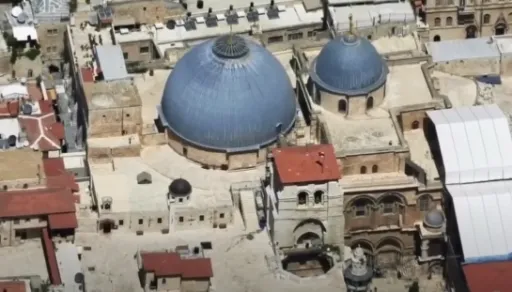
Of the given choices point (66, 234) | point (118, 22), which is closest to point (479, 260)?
point (66, 234)

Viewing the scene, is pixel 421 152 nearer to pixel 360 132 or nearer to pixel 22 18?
pixel 360 132

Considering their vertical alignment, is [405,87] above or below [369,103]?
above

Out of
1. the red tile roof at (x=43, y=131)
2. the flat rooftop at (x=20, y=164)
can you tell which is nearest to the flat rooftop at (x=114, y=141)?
the red tile roof at (x=43, y=131)

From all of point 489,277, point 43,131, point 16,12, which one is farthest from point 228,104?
point 16,12

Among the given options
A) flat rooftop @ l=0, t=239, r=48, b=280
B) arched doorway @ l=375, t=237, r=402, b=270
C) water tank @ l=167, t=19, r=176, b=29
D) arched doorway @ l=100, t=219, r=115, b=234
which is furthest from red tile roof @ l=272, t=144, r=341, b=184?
water tank @ l=167, t=19, r=176, b=29

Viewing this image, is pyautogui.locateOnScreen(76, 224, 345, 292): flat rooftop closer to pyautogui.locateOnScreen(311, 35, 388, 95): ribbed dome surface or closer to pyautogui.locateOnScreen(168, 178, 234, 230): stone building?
pyautogui.locateOnScreen(168, 178, 234, 230): stone building

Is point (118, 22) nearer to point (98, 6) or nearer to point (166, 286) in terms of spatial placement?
point (98, 6)
